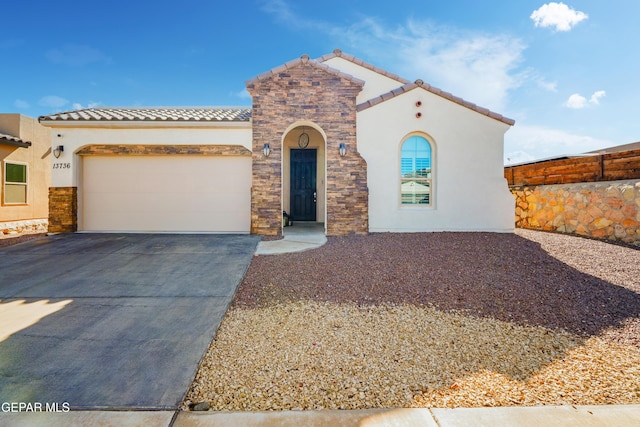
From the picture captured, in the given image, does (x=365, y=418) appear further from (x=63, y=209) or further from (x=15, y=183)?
(x=15, y=183)

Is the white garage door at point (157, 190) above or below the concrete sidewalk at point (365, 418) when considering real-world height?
above

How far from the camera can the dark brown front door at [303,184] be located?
11742mm

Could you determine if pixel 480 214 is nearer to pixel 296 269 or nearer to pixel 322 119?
pixel 322 119

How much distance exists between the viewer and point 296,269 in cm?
568

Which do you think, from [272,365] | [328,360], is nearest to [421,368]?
[328,360]

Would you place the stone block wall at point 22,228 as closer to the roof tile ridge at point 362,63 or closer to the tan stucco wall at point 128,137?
the tan stucco wall at point 128,137

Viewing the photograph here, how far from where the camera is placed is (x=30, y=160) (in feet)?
39.3

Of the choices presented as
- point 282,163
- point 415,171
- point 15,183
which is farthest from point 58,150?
point 415,171

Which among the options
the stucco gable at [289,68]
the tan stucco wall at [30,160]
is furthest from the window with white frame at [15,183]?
the stucco gable at [289,68]

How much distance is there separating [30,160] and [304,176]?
1138 cm

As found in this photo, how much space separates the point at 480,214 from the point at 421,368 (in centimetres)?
770

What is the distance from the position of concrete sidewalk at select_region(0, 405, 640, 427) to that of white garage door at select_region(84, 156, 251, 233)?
746cm

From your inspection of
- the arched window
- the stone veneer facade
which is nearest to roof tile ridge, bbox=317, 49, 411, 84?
the stone veneer facade

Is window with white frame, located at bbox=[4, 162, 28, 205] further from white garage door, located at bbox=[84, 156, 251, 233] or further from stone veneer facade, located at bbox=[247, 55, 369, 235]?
stone veneer facade, located at bbox=[247, 55, 369, 235]
